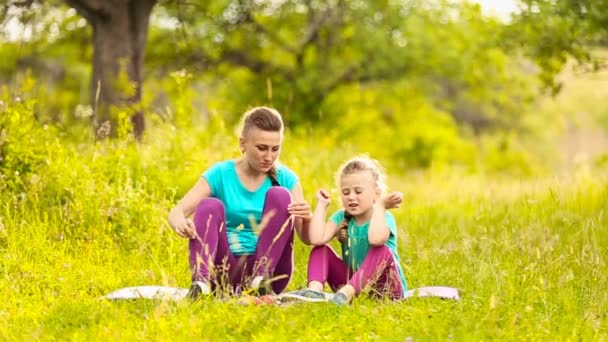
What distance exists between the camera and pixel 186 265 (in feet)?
20.0

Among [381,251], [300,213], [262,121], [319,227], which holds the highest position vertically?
[262,121]

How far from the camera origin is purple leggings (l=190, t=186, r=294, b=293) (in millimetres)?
4883

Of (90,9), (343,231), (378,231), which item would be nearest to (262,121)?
(343,231)

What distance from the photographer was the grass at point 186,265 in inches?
168

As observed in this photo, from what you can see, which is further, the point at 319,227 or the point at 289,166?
the point at 289,166

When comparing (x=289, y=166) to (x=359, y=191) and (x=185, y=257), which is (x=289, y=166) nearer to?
(x=185, y=257)

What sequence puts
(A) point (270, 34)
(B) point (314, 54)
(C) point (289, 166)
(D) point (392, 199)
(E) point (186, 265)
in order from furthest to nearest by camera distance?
(B) point (314, 54)
(A) point (270, 34)
(C) point (289, 166)
(E) point (186, 265)
(D) point (392, 199)

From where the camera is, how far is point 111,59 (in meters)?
10.5

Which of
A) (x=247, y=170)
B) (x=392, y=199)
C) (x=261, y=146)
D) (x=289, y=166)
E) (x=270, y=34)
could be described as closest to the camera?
(x=392, y=199)

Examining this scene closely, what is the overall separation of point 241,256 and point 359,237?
72cm

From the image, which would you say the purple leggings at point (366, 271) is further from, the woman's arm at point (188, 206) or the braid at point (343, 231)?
the woman's arm at point (188, 206)

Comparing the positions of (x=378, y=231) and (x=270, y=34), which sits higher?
(x=270, y=34)

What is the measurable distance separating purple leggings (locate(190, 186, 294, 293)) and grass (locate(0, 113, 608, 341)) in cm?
29

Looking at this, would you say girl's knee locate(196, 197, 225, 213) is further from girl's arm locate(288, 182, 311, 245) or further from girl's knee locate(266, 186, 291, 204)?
girl's arm locate(288, 182, 311, 245)
